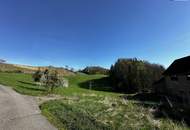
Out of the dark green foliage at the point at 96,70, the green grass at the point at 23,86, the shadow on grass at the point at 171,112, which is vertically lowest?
the shadow on grass at the point at 171,112

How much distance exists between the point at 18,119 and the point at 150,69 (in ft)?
161

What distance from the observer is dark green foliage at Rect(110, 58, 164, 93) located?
52188mm

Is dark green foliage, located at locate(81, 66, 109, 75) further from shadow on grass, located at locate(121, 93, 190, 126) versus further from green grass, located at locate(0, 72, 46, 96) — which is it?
shadow on grass, located at locate(121, 93, 190, 126)

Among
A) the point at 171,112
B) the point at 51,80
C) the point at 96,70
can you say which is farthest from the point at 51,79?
the point at 96,70

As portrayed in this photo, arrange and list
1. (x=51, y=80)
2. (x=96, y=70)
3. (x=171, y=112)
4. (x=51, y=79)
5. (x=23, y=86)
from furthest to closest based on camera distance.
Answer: (x=96, y=70) < (x=23, y=86) < (x=51, y=79) < (x=51, y=80) < (x=171, y=112)

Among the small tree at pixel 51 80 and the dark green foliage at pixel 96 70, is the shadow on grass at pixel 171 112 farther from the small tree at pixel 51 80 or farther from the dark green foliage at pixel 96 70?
the dark green foliage at pixel 96 70

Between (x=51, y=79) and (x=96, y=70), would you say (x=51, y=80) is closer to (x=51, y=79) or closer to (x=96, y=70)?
(x=51, y=79)

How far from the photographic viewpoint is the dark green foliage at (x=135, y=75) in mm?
52188

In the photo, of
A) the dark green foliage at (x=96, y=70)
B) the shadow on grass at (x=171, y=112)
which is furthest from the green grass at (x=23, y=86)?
the dark green foliage at (x=96, y=70)

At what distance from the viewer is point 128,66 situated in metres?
54.8

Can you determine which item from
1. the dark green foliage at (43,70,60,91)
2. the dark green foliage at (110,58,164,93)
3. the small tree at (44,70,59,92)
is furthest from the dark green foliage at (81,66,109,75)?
the small tree at (44,70,59,92)

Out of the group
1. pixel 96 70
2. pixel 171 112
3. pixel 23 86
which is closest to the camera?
pixel 171 112

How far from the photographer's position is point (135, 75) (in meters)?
52.8

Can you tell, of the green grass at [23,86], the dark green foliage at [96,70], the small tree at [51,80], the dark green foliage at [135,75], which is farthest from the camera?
the dark green foliage at [96,70]
